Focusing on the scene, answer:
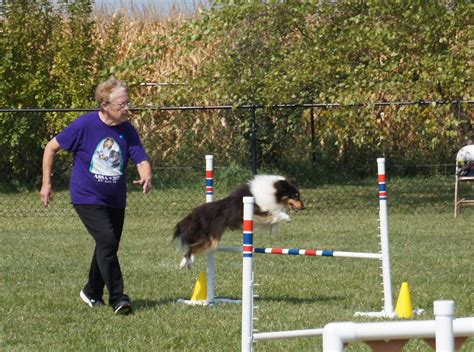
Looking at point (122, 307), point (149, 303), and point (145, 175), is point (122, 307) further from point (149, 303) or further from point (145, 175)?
point (145, 175)

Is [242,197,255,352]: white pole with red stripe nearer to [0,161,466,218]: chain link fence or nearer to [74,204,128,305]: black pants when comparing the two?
[74,204,128,305]: black pants

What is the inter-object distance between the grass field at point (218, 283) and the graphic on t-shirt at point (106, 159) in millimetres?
1060

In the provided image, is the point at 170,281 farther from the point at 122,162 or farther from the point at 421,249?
the point at 421,249

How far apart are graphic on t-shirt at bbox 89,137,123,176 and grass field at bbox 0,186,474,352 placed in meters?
1.06

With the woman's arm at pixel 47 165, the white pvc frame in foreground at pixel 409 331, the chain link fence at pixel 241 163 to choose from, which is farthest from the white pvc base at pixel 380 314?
the chain link fence at pixel 241 163

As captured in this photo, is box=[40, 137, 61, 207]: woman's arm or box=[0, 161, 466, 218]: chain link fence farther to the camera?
box=[0, 161, 466, 218]: chain link fence

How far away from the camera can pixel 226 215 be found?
8.70 metres

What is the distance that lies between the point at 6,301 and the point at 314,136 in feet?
38.7

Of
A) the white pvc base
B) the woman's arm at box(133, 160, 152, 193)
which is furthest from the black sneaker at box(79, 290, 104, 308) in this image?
the white pvc base

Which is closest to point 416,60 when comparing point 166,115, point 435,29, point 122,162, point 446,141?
point 435,29

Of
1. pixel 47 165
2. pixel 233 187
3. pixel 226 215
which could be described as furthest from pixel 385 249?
pixel 233 187

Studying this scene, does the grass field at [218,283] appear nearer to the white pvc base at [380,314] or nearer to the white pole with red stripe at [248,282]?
the white pvc base at [380,314]

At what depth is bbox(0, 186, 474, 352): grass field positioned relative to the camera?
682cm

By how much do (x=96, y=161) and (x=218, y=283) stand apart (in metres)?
2.24
